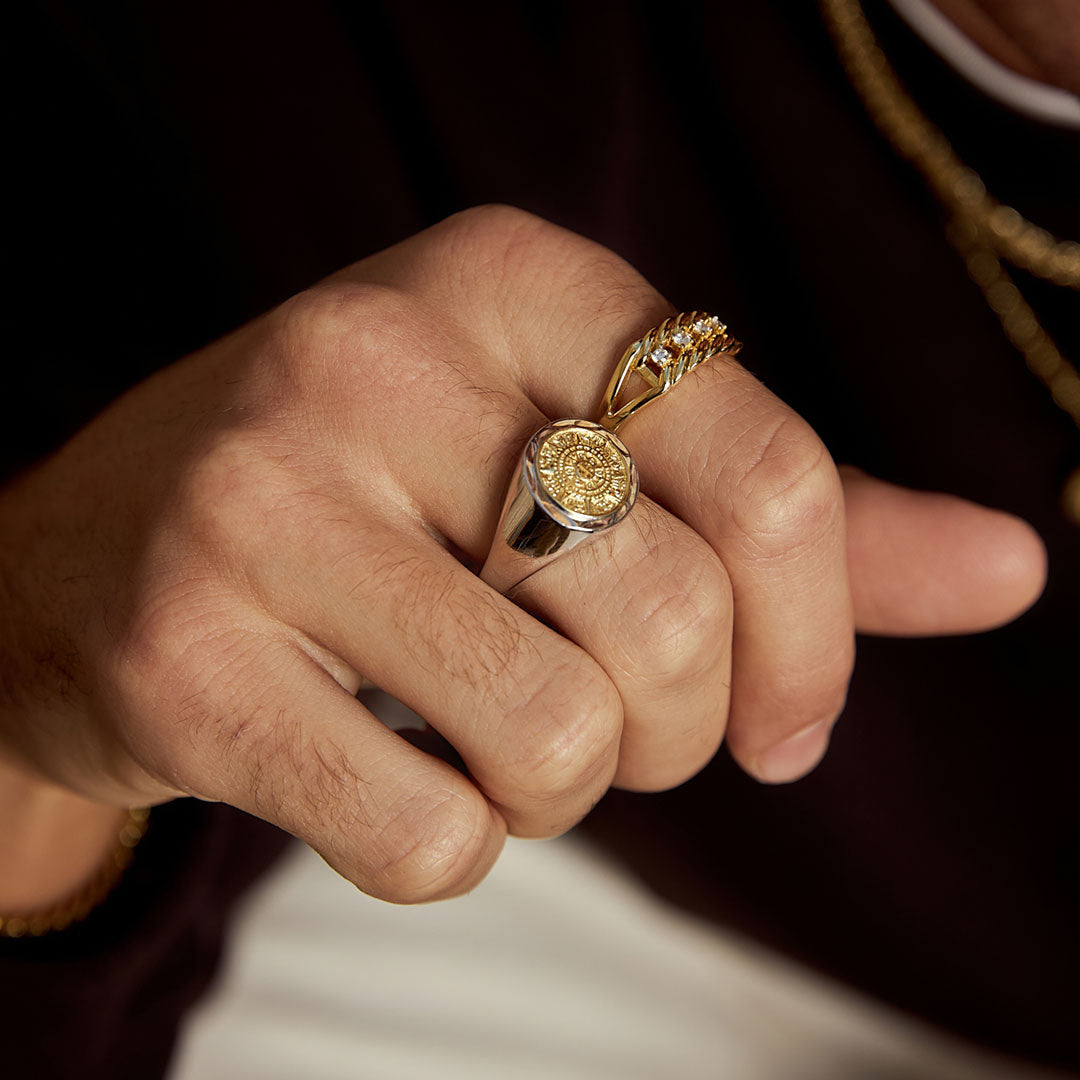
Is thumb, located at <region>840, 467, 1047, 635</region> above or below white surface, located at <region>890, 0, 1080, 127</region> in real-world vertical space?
below

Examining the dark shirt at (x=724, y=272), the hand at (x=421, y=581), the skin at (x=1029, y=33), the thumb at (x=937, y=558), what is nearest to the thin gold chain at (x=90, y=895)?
the dark shirt at (x=724, y=272)

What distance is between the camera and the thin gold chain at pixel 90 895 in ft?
3.65

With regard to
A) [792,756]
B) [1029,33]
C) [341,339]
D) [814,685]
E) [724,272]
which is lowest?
[792,756]

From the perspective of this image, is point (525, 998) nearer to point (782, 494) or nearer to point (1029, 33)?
point (782, 494)

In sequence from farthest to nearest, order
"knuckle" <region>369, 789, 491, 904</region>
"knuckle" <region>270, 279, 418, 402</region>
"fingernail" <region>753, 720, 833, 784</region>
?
"fingernail" <region>753, 720, 833, 784</region>, "knuckle" <region>270, 279, 418, 402</region>, "knuckle" <region>369, 789, 491, 904</region>

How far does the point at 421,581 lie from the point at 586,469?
0.16 metres

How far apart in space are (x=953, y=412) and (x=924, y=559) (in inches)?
15.6

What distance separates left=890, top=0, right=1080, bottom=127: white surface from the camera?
1.14 meters

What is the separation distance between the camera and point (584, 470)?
76 centimetres

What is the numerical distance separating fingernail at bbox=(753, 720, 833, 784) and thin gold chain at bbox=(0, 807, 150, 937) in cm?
78

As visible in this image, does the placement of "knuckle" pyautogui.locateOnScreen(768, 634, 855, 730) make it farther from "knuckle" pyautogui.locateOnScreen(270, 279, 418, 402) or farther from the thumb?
"knuckle" pyautogui.locateOnScreen(270, 279, 418, 402)

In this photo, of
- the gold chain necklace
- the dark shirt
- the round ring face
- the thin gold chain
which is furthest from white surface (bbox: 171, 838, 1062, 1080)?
the round ring face

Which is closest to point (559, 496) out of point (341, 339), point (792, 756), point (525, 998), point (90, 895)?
point (341, 339)

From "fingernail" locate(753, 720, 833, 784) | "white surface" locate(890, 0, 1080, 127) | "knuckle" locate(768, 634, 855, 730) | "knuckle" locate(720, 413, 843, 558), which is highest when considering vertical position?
"white surface" locate(890, 0, 1080, 127)
